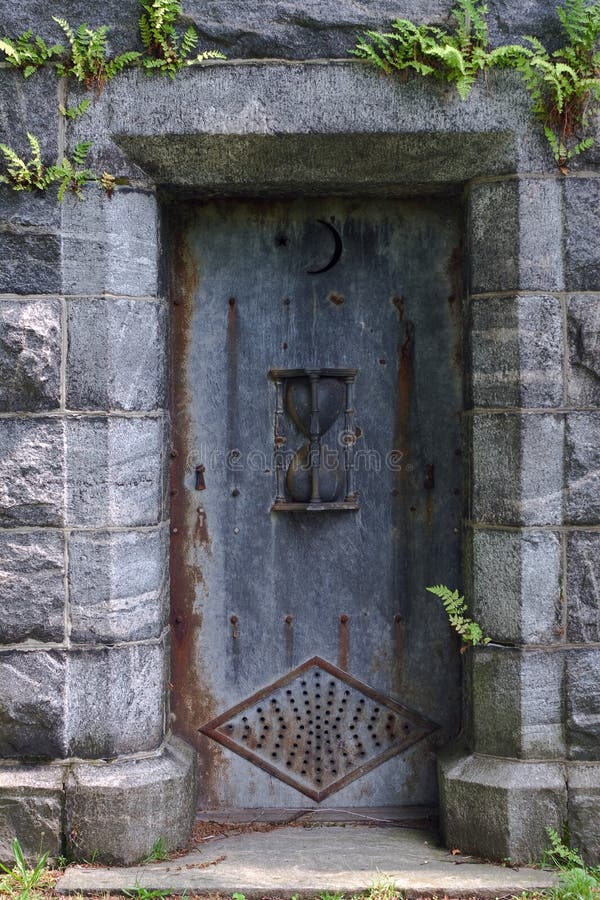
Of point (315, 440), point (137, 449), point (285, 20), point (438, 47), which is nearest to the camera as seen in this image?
point (438, 47)

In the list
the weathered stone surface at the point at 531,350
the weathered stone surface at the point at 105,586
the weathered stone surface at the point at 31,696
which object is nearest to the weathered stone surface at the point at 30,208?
the weathered stone surface at the point at 105,586

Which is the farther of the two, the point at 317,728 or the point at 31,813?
the point at 317,728

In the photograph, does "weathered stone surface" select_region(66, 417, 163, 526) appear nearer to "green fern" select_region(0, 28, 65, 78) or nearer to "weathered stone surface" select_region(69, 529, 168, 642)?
"weathered stone surface" select_region(69, 529, 168, 642)

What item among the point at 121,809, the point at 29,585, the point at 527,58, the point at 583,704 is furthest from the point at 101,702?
the point at 527,58

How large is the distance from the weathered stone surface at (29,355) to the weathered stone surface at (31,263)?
2.1 inches

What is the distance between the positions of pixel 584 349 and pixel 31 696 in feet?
8.07

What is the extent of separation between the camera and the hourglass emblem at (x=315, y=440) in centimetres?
355

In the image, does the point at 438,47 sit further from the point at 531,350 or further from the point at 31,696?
the point at 31,696

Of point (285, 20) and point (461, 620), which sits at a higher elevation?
point (285, 20)

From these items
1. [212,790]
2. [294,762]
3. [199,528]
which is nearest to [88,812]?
[212,790]

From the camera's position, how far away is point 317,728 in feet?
11.9

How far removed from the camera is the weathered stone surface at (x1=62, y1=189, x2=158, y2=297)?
3.17 metres

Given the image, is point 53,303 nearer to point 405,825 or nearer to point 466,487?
point 466,487

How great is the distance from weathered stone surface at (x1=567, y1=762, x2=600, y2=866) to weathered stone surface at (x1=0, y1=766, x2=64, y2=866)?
190 centimetres
